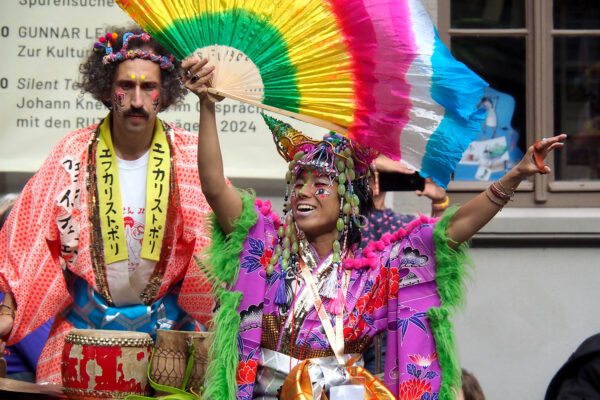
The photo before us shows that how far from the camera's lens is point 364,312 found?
12.6 ft

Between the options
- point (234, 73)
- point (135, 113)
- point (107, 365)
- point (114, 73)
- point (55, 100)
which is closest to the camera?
point (234, 73)

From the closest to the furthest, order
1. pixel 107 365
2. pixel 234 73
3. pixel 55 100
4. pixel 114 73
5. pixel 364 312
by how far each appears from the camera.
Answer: pixel 234 73
pixel 364 312
pixel 107 365
pixel 114 73
pixel 55 100

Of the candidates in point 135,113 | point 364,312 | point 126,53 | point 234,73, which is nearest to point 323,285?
point 364,312

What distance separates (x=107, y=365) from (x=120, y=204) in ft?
2.77

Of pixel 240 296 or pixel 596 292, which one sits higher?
pixel 240 296

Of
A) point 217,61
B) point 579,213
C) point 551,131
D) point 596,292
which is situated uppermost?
point 217,61

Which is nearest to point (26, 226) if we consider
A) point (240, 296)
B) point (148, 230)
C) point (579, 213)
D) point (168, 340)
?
point (148, 230)

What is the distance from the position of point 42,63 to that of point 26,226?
2153 mm

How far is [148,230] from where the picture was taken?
15.1 feet

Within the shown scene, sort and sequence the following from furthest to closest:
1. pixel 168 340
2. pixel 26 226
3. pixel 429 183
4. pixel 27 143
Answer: pixel 27 143 < pixel 429 183 < pixel 26 226 < pixel 168 340

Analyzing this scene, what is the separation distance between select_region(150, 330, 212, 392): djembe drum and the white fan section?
1.05m

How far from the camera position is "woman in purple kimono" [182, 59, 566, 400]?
3.72 m

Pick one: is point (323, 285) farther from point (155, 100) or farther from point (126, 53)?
point (126, 53)

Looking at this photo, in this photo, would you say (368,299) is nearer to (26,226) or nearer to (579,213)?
(26,226)
